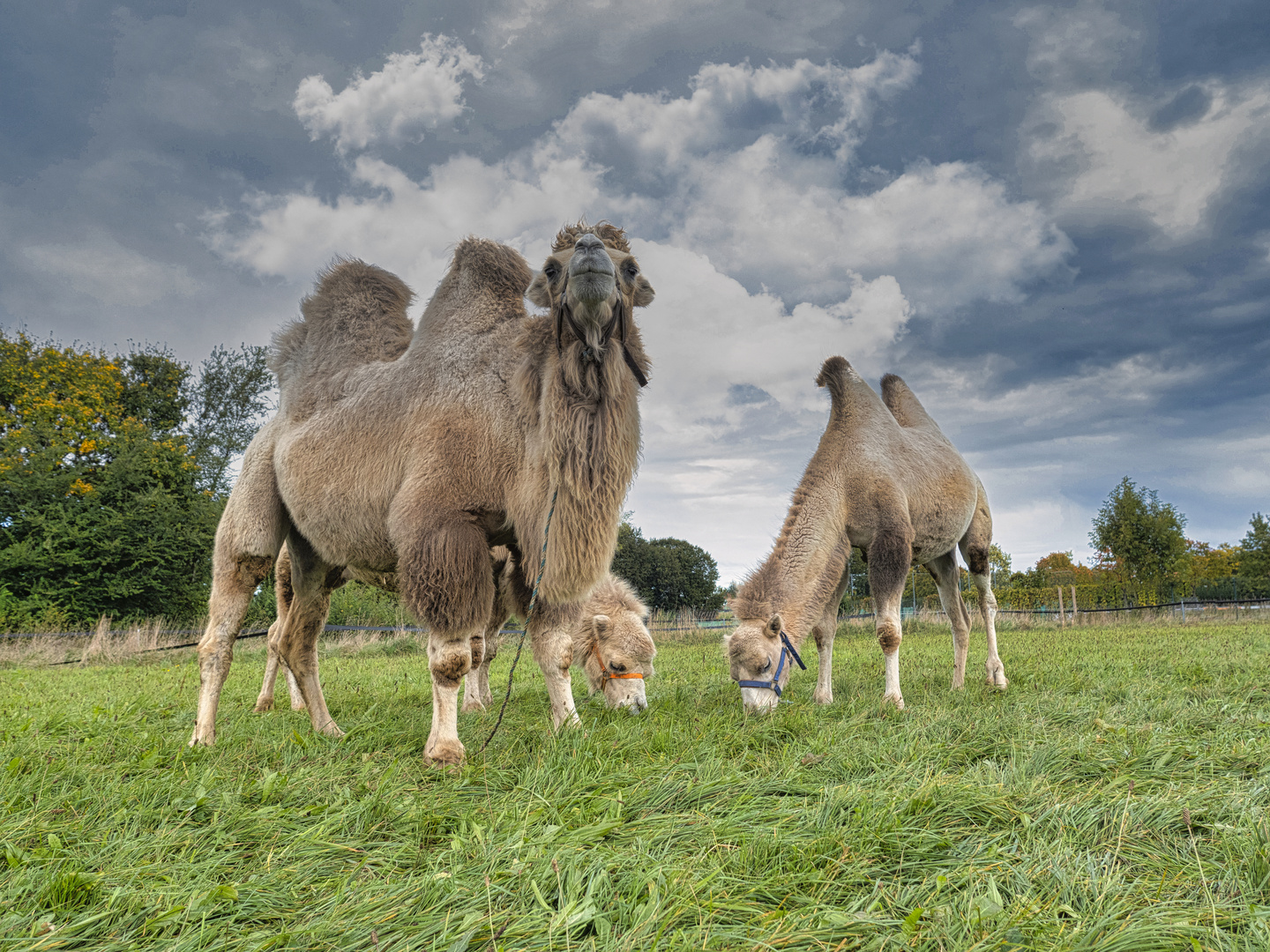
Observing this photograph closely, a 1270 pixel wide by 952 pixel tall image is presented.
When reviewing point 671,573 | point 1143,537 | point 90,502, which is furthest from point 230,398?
point 1143,537

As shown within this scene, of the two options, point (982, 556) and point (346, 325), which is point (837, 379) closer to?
point (982, 556)

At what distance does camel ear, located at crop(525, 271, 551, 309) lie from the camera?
3.97 meters

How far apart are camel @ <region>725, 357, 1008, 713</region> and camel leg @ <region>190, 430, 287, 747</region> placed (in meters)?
3.76

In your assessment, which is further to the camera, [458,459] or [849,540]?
[849,540]

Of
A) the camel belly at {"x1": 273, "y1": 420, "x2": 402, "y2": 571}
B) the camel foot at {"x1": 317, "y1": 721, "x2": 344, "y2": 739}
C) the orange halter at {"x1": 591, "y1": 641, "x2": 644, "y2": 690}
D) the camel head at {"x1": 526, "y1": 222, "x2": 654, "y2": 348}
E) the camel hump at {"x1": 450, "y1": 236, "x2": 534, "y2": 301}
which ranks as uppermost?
the camel hump at {"x1": 450, "y1": 236, "x2": 534, "y2": 301}

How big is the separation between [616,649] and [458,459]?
320 centimetres

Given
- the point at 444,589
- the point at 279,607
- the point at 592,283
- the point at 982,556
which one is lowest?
the point at 279,607

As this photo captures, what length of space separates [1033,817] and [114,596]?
24781 millimetres

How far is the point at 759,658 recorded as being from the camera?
557cm

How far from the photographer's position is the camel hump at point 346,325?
505 cm

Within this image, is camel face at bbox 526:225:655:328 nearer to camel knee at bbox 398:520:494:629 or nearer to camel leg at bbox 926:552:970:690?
camel knee at bbox 398:520:494:629

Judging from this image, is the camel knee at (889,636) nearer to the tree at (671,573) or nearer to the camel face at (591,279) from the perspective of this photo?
the camel face at (591,279)

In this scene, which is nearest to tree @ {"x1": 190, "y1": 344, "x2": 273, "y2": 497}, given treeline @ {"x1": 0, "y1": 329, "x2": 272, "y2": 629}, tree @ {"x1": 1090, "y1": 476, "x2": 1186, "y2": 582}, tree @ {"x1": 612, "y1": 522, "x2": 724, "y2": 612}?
treeline @ {"x1": 0, "y1": 329, "x2": 272, "y2": 629}

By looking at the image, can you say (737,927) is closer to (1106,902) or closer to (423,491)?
(1106,902)
